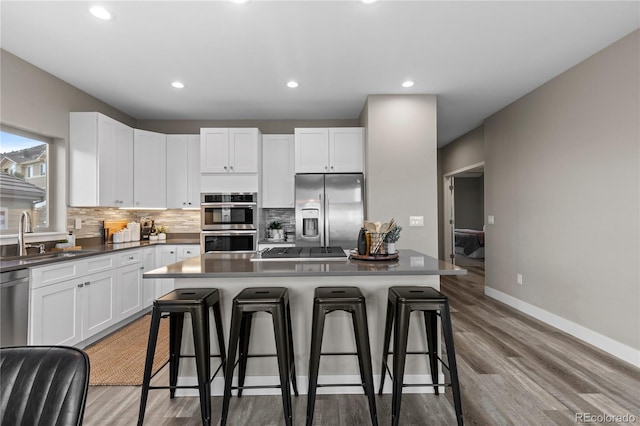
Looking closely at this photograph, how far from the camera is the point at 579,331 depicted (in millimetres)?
3326

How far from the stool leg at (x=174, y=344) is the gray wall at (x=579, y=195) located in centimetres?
362

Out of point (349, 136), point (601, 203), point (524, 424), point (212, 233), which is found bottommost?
point (524, 424)

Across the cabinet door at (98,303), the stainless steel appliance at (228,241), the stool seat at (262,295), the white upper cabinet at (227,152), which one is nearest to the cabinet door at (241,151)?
the white upper cabinet at (227,152)

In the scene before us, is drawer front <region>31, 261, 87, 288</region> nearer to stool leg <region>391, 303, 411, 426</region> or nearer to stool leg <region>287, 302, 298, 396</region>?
stool leg <region>287, 302, 298, 396</region>

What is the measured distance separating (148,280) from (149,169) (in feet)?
5.12

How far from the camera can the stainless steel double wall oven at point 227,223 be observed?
448 centimetres

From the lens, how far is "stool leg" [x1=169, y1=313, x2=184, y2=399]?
7.27 feet

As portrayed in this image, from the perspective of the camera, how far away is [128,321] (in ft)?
12.8

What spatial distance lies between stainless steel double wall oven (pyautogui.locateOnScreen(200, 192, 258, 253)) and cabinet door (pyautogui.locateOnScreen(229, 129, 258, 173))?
40cm

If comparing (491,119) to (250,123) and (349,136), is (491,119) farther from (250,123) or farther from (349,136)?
(250,123)

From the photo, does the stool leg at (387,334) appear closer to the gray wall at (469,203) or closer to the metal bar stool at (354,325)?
the metal bar stool at (354,325)

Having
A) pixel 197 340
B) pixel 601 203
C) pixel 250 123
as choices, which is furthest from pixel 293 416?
pixel 250 123

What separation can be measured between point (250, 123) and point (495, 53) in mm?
3466

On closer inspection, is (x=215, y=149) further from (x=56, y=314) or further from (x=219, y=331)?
(x=219, y=331)
